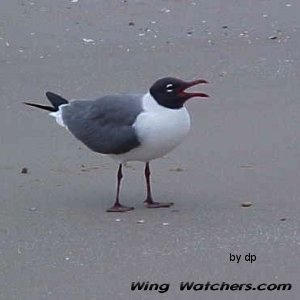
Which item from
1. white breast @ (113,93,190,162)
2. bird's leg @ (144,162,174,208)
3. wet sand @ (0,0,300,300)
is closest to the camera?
wet sand @ (0,0,300,300)

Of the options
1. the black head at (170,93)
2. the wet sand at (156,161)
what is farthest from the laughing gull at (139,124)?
the wet sand at (156,161)

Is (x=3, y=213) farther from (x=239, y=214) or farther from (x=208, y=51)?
(x=208, y=51)

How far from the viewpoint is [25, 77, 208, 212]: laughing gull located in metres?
6.54

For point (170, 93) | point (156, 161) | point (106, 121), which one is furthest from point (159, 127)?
point (156, 161)

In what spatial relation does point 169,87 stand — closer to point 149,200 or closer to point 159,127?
point 159,127

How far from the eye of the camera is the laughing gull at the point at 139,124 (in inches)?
257

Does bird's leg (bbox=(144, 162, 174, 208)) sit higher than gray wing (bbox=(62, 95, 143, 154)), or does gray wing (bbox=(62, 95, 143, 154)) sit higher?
gray wing (bbox=(62, 95, 143, 154))

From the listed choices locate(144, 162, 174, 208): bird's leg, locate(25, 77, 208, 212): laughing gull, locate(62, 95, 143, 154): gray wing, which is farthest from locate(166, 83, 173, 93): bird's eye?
locate(144, 162, 174, 208): bird's leg

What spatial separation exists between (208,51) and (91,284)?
5.18 metres

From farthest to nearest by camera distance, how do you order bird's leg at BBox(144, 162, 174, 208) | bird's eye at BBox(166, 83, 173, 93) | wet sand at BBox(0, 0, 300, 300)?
bird's leg at BBox(144, 162, 174, 208) < bird's eye at BBox(166, 83, 173, 93) < wet sand at BBox(0, 0, 300, 300)

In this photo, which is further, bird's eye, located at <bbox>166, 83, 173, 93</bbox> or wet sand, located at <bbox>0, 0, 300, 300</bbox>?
bird's eye, located at <bbox>166, 83, 173, 93</bbox>

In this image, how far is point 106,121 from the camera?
6.79 metres

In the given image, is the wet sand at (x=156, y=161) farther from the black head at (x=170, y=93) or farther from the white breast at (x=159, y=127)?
the black head at (x=170, y=93)

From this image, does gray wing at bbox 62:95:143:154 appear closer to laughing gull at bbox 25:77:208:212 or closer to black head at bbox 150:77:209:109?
laughing gull at bbox 25:77:208:212
